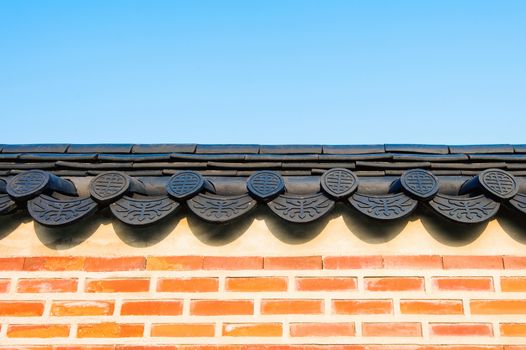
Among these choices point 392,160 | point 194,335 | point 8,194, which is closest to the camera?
point 194,335

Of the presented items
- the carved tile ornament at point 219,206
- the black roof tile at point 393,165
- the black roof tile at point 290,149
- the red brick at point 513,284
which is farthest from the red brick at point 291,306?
the black roof tile at point 290,149

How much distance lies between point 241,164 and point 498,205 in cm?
127

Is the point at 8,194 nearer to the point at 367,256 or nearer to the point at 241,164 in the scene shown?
the point at 241,164

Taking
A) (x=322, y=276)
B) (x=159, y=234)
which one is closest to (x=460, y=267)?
(x=322, y=276)

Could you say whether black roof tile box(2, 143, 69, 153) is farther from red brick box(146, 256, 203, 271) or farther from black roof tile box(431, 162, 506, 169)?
black roof tile box(431, 162, 506, 169)

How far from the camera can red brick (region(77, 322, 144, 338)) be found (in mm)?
2277

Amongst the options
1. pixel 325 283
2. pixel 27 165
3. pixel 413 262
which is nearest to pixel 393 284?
pixel 413 262

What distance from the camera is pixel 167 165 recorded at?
2.96 m

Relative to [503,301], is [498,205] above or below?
above

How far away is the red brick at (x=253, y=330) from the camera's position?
7.34 feet

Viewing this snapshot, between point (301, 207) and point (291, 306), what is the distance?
41 cm

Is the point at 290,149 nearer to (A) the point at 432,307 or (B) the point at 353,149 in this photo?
(B) the point at 353,149

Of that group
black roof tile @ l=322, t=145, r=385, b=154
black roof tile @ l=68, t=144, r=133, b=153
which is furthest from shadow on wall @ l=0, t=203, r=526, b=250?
black roof tile @ l=68, t=144, r=133, b=153

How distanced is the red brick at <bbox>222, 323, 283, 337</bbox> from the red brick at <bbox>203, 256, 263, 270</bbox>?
25 centimetres
